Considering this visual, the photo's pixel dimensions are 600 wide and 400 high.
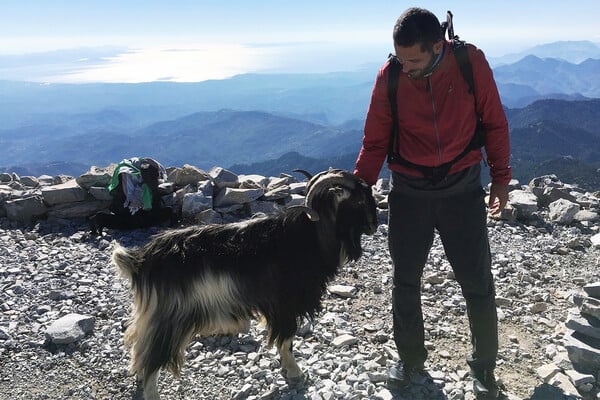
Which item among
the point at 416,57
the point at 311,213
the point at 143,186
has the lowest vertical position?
the point at 143,186

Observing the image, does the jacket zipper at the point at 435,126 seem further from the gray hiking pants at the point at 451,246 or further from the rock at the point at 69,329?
the rock at the point at 69,329

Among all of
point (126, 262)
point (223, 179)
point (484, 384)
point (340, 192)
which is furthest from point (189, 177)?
point (484, 384)

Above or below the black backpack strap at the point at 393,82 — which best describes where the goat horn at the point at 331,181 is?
below

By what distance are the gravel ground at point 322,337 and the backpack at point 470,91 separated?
2118mm

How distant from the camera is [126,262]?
4141 millimetres

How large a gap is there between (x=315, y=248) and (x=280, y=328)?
90cm

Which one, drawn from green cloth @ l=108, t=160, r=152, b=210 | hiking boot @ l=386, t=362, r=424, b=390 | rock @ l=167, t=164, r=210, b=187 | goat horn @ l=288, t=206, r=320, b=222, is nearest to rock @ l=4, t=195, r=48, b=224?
green cloth @ l=108, t=160, r=152, b=210

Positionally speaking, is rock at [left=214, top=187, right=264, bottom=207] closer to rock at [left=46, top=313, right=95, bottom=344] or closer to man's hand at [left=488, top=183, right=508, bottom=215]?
rock at [left=46, top=313, right=95, bottom=344]

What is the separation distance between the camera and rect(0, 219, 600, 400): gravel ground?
4.70 metres

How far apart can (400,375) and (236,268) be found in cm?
184

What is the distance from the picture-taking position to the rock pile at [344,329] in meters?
4.65

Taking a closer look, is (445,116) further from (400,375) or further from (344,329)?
(344,329)

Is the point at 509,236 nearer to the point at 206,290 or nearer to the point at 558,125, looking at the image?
the point at 206,290

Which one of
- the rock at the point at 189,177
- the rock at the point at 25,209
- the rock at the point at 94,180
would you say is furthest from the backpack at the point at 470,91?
the rock at the point at 25,209
